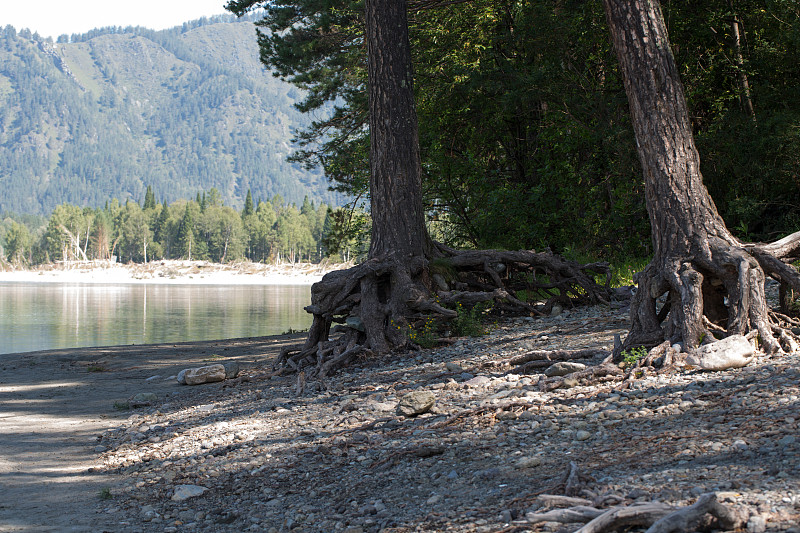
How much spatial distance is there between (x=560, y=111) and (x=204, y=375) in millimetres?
9407

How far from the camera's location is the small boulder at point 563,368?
238 inches

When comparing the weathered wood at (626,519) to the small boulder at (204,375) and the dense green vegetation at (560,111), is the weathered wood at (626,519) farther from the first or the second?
the dense green vegetation at (560,111)

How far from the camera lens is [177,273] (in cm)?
13050

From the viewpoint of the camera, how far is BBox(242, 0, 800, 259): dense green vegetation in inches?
486

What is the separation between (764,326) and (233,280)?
12317cm

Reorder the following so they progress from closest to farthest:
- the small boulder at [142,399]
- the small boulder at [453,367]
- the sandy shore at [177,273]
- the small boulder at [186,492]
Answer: the small boulder at [186,492] < the small boulder at [453,367] < the small boulder at [142,399] < the sandy shore at [177,273]

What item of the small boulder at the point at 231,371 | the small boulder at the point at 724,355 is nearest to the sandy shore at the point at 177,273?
the small boulder at the point at 231,371

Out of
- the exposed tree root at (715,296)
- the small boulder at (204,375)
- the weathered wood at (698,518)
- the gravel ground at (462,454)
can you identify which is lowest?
the small boulder at (204,375)

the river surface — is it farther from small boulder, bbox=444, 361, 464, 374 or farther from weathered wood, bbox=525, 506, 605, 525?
weathered wood, bbox=525, 506, 605, 525

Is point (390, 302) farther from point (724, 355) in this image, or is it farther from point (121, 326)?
point (121, 326)

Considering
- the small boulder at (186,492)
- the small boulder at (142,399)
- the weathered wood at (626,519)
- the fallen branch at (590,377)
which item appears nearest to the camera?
the weathered wood at (626,519)

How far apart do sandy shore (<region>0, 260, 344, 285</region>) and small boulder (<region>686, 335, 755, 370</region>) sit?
114 metres

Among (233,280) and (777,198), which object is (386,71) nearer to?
(777,198)

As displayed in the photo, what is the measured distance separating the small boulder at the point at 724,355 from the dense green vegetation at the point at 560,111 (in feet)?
21.5
